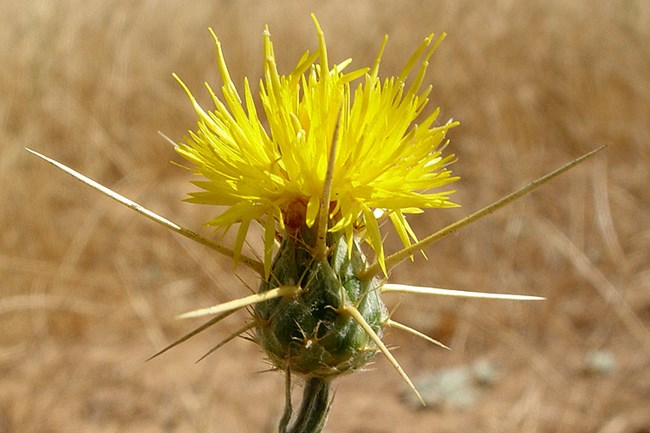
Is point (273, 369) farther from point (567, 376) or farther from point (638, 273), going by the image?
point (638, 273)

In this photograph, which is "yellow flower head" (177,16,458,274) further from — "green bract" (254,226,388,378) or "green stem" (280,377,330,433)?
"green stem" (280,377,330,433)

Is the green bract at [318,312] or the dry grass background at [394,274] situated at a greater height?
the green bract at [318,312]

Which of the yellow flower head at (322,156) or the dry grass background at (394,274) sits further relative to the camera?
the dry grass background at (394,274)

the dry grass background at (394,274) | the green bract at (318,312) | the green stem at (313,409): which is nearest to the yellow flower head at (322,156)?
the green bract at (318,312)

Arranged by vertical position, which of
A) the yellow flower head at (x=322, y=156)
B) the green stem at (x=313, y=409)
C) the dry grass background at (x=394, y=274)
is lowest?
the dry grass background at (x=394, y=274)

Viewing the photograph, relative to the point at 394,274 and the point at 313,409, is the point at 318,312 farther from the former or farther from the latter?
the point at 394,274

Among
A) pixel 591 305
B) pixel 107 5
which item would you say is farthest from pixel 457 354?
pixel 107 5

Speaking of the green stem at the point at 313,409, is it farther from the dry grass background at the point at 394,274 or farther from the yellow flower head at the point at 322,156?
the dry grass background at the point at 394,274

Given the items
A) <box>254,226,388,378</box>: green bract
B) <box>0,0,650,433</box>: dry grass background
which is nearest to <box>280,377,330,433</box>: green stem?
<box>254,226,388,378</box>: green bract
